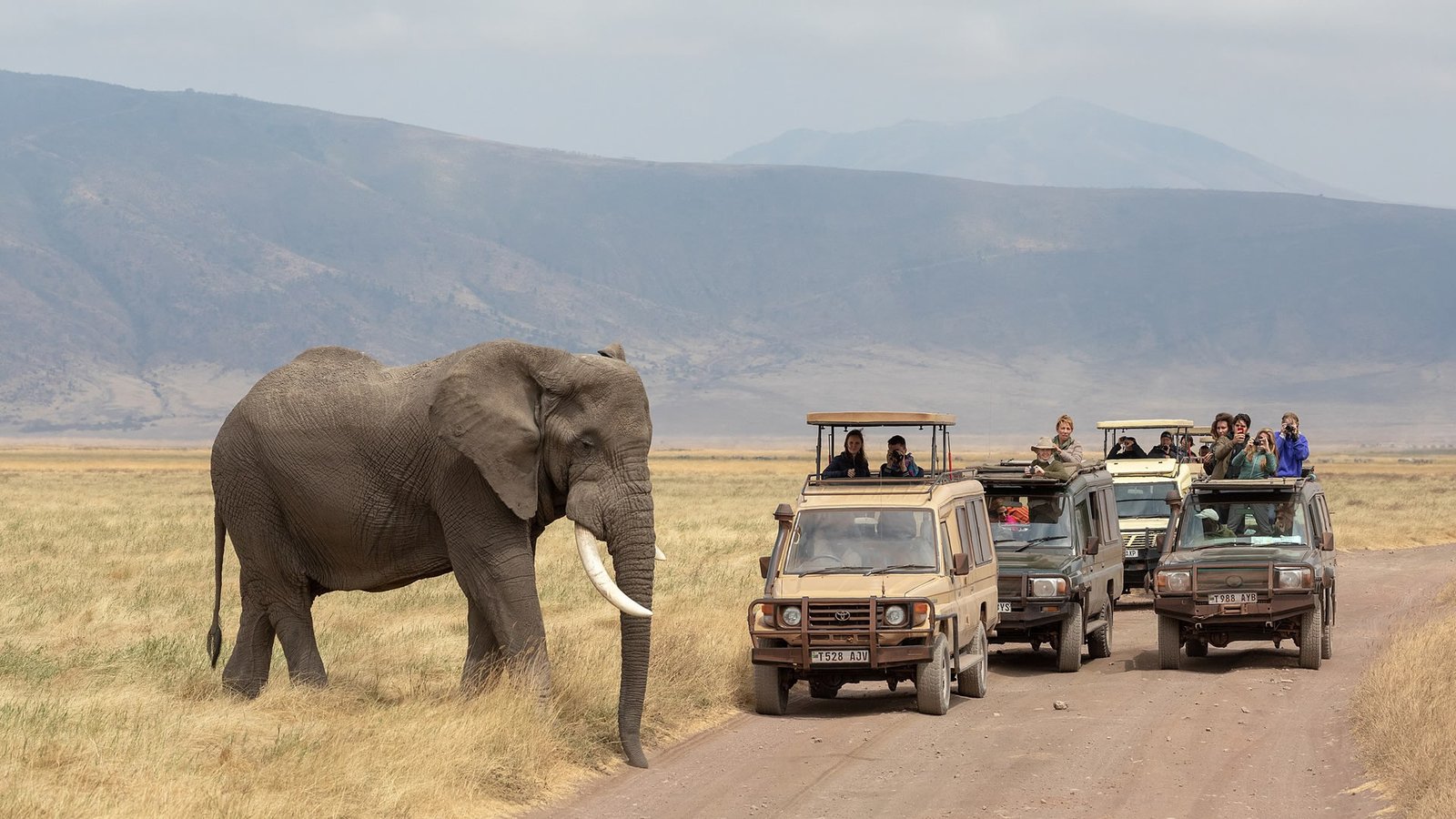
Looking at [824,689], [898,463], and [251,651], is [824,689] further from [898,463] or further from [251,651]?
[251,651]

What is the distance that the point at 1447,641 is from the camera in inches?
698

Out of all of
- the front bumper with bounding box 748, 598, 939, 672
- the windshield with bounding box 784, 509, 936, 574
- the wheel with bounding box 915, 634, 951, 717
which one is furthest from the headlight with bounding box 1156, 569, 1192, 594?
the front bumper with bounding box 748, 598, 939, 672

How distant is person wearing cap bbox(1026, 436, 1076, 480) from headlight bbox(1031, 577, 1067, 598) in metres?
1.79

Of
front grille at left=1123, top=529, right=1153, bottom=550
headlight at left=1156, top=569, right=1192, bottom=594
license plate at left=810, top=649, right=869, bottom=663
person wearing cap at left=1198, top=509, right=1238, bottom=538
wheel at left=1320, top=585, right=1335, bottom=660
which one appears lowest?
wheel at left=1320, top=585, right=1335, bottom=660

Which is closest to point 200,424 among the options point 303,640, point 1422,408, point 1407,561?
point 1422,408

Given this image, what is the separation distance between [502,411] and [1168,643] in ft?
27.0

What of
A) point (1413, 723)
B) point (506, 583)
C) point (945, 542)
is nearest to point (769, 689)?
point (945, 542)

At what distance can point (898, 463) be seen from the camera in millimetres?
18234

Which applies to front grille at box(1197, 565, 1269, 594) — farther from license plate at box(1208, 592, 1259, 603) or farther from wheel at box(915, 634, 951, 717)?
wheel at box(915, 634, 951, 717)

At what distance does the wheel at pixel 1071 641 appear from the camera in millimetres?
18781

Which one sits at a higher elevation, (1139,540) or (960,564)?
(960,564)

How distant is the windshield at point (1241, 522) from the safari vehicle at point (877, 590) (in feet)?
10.8

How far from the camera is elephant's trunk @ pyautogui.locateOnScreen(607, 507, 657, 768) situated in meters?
13.3

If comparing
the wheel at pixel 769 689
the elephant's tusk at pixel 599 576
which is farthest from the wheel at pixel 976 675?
the elephant's tusk at pixel 599 576
